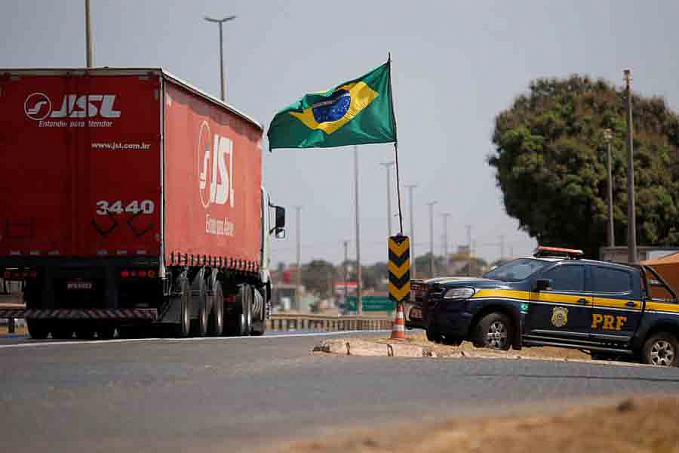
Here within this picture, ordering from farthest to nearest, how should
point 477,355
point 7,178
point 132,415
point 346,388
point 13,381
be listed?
point 7,178, point 477,355, point 13,381, point 346,388, point 132,415

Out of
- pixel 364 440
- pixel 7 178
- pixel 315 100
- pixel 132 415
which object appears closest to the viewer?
pixel 364 440

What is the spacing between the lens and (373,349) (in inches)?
727

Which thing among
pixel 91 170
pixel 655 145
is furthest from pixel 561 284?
pixel 655 145

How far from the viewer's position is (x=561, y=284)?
20.9 m

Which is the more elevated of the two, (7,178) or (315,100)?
(315,100)

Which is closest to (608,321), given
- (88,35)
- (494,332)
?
(494,332)

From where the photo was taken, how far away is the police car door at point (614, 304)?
21031 millimetres

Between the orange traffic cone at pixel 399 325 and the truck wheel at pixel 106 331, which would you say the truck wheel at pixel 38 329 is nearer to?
the truck wheel at pixel 106 331

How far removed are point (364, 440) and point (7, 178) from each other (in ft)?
51.5

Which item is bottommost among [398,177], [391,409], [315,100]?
[391,409]

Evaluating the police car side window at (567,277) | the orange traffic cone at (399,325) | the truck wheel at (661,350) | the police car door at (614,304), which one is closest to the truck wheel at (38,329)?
the orange traffic cone at (399,325)

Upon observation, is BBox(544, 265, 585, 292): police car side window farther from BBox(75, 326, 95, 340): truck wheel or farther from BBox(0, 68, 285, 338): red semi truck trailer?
BBox(75, 326, 95, 340): truck wheel

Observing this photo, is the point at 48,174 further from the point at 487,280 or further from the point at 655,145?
the point at 655,145

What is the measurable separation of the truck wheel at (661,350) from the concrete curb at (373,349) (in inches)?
181
